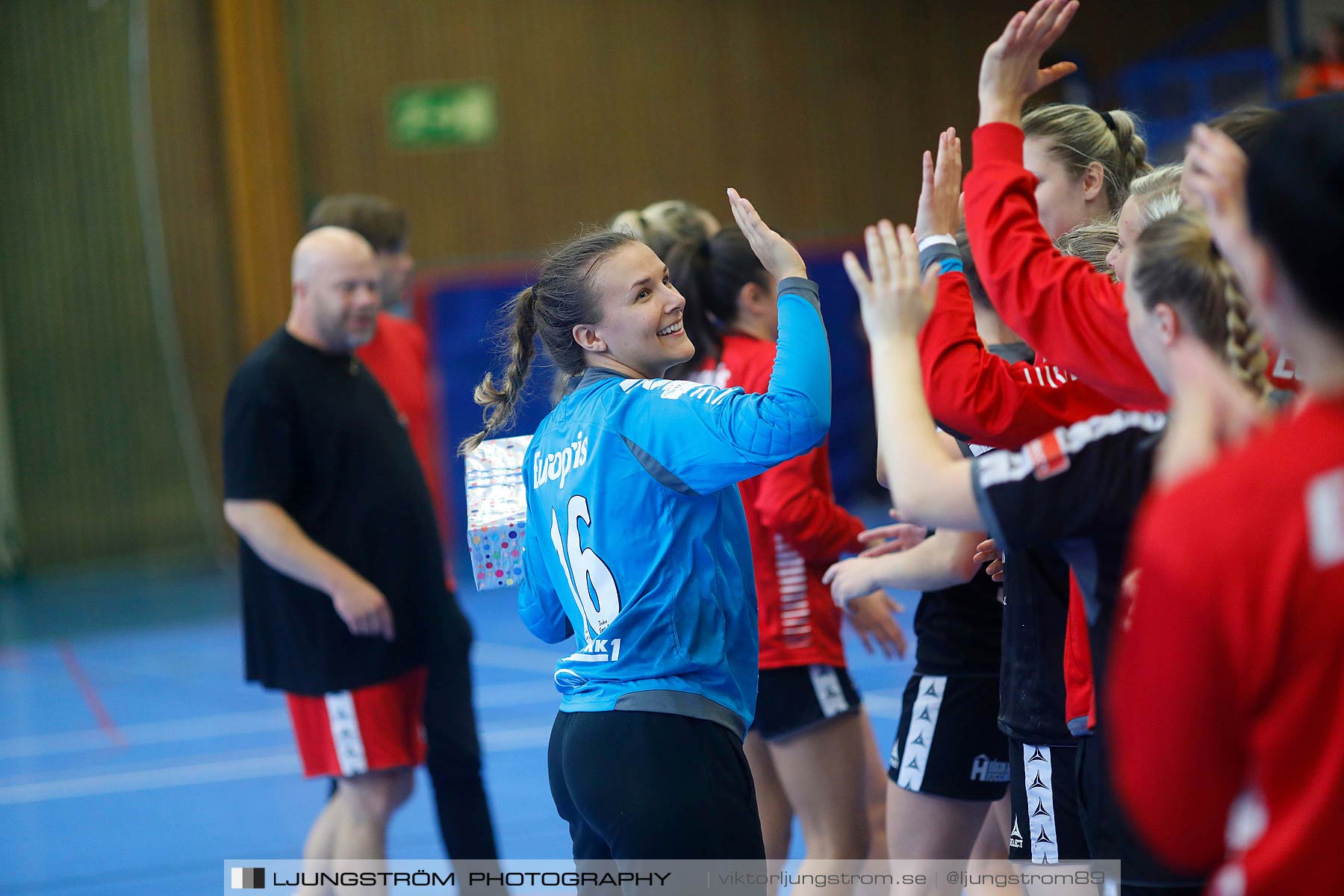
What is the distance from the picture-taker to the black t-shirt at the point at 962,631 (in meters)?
2.87

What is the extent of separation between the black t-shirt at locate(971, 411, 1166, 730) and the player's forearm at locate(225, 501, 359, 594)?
2.25 m

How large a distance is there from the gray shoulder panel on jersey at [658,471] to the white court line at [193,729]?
454cm

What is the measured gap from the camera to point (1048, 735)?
7.39ft

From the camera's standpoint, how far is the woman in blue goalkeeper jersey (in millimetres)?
2064

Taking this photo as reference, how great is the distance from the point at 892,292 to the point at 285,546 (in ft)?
7.35

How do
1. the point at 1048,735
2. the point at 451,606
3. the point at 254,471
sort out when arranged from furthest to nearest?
the point at 451,606 → the point at 254,471 → the point at 1048,735

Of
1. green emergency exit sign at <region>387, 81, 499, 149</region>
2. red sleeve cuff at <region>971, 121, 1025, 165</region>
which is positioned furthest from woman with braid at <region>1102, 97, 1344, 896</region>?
green emergency exit sign at <region>387, 81, 499, 149</region>

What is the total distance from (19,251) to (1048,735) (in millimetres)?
12033

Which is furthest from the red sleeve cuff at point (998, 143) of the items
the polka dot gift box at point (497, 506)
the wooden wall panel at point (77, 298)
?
the wooden wall panel at point (77, 298)

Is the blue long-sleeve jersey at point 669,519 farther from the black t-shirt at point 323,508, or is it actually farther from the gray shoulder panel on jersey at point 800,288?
the black t-shirt at point 323,508

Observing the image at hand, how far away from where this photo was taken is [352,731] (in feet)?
11.4

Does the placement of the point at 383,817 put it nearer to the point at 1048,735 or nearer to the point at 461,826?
the point at 461,826

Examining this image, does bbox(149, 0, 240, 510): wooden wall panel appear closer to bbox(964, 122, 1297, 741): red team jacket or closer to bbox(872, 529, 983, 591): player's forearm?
bbox(872, 529, 983, 591): player's forearm

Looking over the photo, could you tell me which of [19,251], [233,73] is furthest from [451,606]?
[19,251]
